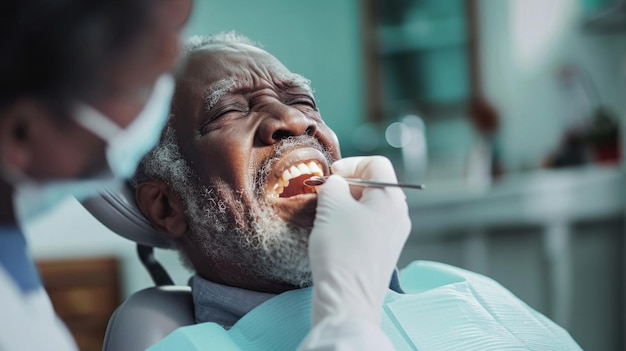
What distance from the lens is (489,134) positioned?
339 centimetres

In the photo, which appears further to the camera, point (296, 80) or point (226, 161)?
point (296, 80)

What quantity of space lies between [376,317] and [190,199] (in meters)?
0.38

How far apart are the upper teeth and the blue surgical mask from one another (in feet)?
1.37

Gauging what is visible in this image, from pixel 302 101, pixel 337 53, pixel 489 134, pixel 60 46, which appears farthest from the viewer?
pixel 337 53

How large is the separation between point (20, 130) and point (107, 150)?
2.4 inches

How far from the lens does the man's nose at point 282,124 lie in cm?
100

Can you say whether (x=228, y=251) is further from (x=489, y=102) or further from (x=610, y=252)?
(x=489, y=102)

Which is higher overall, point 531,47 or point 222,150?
point 222,150

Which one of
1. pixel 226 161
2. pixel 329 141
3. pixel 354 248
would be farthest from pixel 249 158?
pixel 354 248

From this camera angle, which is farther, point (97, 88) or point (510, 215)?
point (510, 215)

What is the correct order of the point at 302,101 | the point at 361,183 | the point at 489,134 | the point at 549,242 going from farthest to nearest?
the point at 489,134
the point at 549,242
the point at 302,101
the point at 361,183

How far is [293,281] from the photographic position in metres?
0.98

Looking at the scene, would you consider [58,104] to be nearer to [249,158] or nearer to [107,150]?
[107,150]

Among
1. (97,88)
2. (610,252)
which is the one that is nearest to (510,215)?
(610,252)
